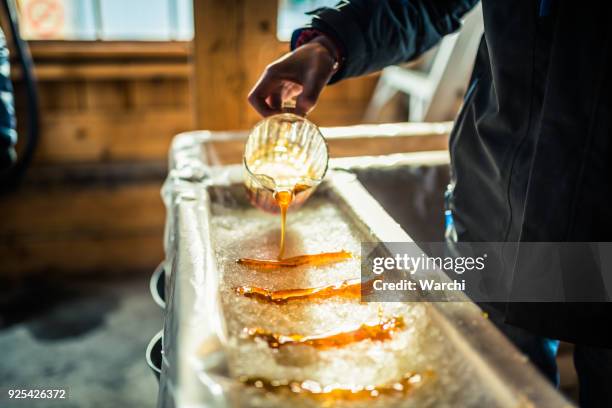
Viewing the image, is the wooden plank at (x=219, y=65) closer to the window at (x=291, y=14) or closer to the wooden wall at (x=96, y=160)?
the wooden wall at (x=96, y=160)

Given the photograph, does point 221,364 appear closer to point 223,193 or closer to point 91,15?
point 223,193

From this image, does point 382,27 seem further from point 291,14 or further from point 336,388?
point 291,14

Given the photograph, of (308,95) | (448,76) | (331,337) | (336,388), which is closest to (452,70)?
(448,76)

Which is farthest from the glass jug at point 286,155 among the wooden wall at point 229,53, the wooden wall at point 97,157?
the wooden wall at point 97,157

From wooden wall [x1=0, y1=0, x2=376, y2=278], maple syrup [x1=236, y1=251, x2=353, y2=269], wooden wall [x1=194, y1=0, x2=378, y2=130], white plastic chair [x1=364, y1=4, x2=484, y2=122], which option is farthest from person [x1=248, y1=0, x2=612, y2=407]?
wooden wall [x1=0, y1=0, x2=376, y2=278]

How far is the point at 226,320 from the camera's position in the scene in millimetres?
826

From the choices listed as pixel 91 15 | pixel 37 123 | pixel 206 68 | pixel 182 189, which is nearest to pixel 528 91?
pixel 182 189

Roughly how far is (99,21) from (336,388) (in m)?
2.98

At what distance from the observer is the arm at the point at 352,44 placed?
1.14 metres

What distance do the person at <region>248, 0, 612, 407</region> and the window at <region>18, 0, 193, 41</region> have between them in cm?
214

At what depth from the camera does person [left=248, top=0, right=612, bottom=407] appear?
0.84m

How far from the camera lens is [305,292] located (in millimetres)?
931

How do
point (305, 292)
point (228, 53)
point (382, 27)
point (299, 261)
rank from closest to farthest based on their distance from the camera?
point (305, 292) < point (299, 261) < point (382, 27) < point (228, 53)

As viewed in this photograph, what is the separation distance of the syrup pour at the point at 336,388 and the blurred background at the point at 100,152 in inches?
73.8
